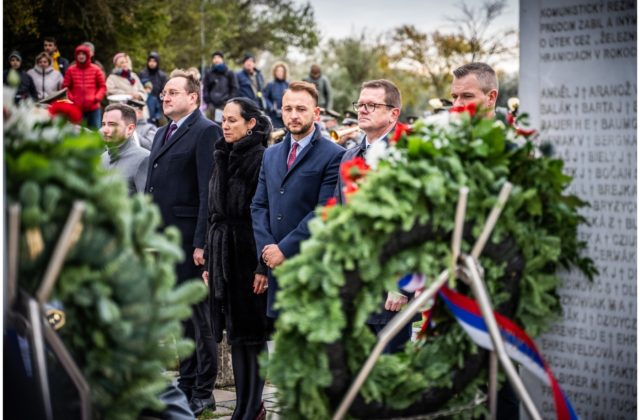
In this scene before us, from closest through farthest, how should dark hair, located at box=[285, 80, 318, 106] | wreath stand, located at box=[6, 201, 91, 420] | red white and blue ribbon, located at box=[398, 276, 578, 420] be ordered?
wreath stand, located at box=[6, 201, 91, 420]
red white and blue ribbon, located at box=[398, 276, 578, 420]
dark hair, located at box=[285, 80, 318, 106]

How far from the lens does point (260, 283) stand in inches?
260

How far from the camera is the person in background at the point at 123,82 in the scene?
1897 centimetres

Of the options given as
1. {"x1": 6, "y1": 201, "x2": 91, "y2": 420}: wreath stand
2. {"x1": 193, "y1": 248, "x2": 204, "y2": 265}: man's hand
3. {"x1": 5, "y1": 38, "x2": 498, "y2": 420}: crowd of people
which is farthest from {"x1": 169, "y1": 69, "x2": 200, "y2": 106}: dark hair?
{"x1": 6, "y1": 201, "x2": 91, "y2": 420}: wreath stand

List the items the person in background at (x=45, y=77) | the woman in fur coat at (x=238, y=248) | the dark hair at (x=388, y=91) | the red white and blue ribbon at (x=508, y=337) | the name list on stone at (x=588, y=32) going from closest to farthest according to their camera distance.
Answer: the red white and blue ribbon at (x=508, y=337)
the name list on stone at (x=588, y=32)
the dark hair at (x=388, y=91)
the woman in fur coat at (x=238, y=248)
the person in background at (x=45, y=77)

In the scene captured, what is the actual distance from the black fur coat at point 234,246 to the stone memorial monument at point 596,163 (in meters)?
2.47

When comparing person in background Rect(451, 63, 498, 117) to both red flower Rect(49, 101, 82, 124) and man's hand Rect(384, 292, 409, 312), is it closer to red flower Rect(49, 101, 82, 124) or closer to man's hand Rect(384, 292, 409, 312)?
man's hand Rect(384, 292, 409, 312)

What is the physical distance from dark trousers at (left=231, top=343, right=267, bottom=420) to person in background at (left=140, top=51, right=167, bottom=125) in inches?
558

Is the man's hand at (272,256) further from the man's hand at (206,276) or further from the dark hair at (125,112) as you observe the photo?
the dark hair at (125,112)

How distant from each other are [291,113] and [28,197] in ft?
11.4

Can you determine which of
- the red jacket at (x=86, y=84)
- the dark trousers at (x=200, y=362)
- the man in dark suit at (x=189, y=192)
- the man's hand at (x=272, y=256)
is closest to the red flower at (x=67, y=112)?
the man's hand at (x=272, y=256)

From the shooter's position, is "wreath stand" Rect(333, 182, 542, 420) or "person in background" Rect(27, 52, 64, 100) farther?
"person in background" Rect(27, 52, 64, 100)

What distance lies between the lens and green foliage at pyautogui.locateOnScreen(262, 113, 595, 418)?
396 cm

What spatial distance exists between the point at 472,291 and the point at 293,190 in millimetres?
2384

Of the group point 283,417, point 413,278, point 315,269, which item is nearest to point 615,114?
point 413,278
